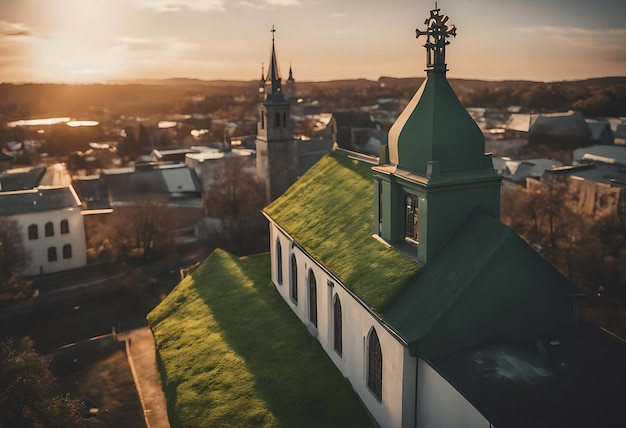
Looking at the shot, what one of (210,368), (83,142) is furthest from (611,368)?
(83,142)

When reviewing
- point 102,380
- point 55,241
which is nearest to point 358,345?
point 102,380

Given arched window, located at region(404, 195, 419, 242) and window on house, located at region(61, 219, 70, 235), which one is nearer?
arched window, located at region(404, 195, 419, 242)

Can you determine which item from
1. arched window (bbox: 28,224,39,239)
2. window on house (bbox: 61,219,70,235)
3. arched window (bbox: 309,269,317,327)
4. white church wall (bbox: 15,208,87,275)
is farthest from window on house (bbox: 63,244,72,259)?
arched window (bbox: 309,269,317,327)

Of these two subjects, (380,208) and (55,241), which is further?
(55,241)

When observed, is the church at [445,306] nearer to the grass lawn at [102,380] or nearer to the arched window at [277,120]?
the grass lawn at [102,380]

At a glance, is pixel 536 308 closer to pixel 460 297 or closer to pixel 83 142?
pixel 460 297

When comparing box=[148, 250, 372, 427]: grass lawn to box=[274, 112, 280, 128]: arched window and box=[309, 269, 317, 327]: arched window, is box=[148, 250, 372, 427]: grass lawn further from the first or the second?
box=[274, 112, 280, 128]: arched window

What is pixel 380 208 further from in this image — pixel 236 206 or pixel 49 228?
pixel 236 206
